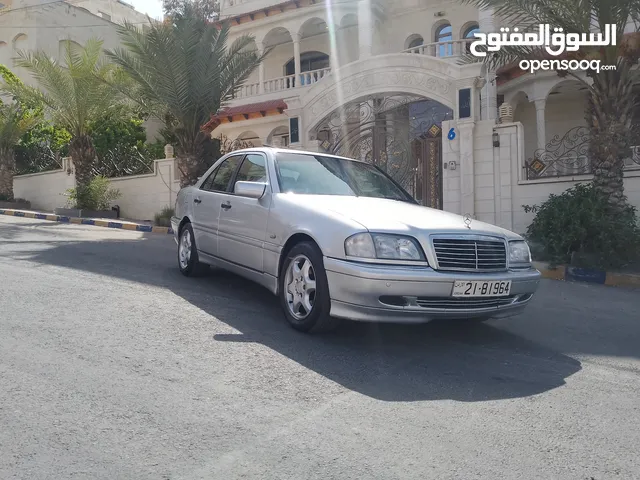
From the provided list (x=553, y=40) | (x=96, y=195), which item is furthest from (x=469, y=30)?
→ (x=96, y=195)

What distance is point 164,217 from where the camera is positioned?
16.2 metres

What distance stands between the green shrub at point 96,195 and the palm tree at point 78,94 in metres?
0.08

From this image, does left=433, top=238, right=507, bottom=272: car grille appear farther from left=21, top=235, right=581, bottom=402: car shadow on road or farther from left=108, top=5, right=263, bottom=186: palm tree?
left=108, top=5, right=263, bottom=186: palm tree

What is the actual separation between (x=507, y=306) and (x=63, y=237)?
9.25 metres

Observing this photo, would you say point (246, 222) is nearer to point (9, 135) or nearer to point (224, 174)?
point (224, 174)

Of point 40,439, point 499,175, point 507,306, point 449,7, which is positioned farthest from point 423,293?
point 449,7

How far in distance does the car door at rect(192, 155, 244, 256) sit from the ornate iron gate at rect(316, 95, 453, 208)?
6.70 meters

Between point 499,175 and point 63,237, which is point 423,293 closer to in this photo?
point 499,175

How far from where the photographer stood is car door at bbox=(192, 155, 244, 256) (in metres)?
6.35

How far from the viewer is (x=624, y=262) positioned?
900 centimetres

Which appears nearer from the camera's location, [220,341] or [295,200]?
[220,341]

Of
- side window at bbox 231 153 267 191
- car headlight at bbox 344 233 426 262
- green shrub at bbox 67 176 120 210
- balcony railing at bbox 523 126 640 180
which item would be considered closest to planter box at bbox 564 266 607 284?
balcony railing at bbox 523 126 640 180

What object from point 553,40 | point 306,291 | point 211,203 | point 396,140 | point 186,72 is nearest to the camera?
point 306,291

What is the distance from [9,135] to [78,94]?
581cm
